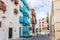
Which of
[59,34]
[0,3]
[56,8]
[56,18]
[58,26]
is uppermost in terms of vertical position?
[0,3]

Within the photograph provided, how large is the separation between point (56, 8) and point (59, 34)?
0.49m

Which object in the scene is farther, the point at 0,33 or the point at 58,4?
the point at 0,33

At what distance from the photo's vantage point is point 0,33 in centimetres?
347

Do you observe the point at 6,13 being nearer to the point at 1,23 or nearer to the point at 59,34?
the point at 1,23

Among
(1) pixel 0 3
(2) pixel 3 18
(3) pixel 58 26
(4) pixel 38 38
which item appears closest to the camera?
(4) pixel 38 38

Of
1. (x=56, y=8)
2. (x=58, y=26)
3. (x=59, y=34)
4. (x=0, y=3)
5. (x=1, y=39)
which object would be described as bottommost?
(x=1, y=39)

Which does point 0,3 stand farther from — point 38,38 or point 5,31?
point 38,38

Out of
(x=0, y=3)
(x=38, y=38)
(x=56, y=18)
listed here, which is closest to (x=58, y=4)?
(x=56, y=18)

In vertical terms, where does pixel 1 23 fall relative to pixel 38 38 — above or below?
above

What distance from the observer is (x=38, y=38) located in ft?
5.36

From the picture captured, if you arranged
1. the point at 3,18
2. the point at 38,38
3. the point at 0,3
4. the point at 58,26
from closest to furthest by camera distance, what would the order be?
the point at 38,38 → the point at 58,26 → the point at 0,3 → the point at 3,18

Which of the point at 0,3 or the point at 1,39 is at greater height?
the point at 0,3

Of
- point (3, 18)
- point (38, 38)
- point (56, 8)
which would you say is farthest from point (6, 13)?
point (38, 38)

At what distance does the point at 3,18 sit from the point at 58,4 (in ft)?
6.22
